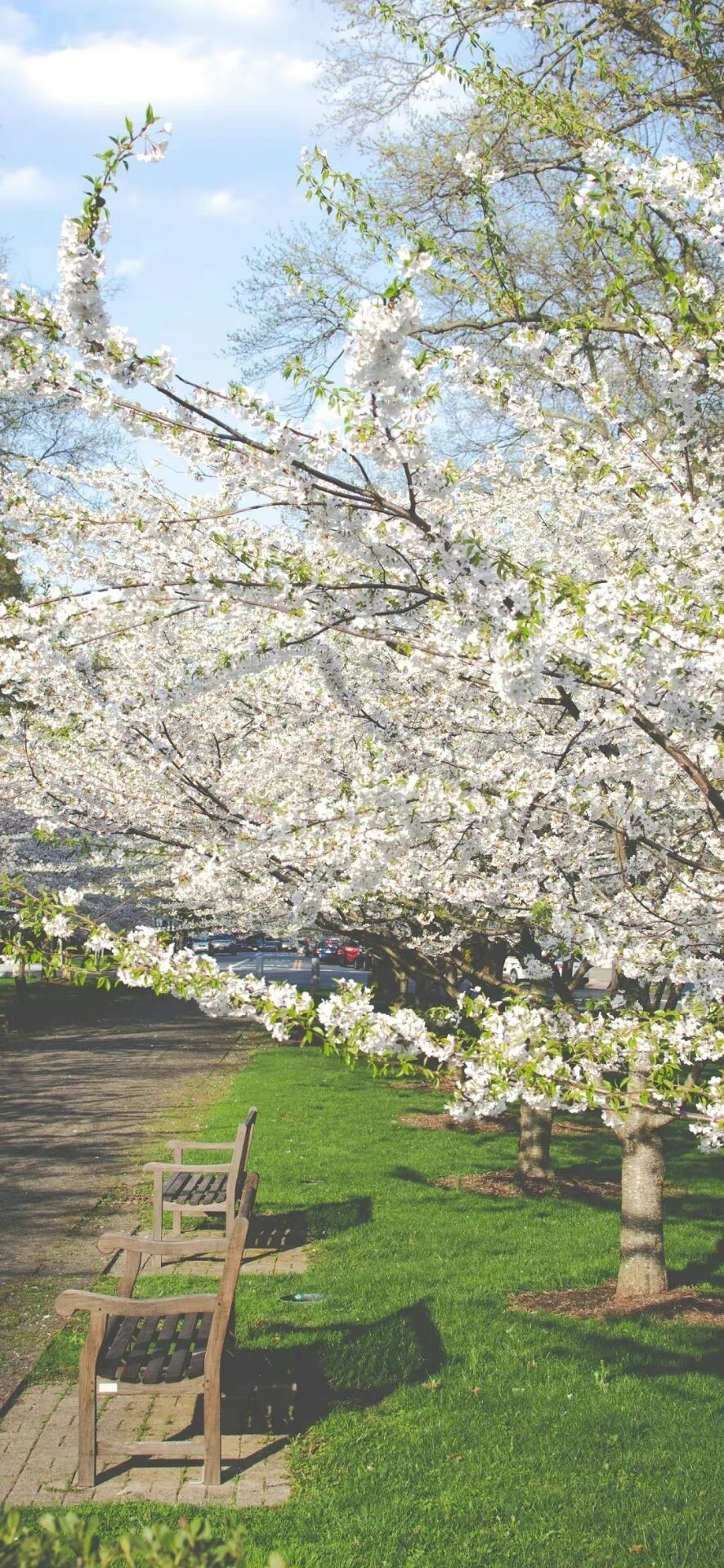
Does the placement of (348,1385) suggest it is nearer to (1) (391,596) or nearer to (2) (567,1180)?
(1) (391,596)

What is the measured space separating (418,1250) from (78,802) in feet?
13.6

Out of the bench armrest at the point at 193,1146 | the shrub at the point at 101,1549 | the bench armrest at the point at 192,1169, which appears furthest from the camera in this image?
the bench armrest at the point at 193,1146

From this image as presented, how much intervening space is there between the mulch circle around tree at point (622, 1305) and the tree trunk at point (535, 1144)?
297 centimetres

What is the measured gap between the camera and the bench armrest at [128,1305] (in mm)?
4711

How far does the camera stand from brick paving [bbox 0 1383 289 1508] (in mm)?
4477

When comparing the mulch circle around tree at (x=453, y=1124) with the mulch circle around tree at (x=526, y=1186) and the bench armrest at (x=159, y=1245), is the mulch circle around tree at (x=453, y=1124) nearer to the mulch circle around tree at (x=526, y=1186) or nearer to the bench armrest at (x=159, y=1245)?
the mulch circle around tree at (x=526, y=1186)

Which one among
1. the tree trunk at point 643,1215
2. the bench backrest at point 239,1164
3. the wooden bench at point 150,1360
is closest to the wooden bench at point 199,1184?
the bench backrest at point 239,1164

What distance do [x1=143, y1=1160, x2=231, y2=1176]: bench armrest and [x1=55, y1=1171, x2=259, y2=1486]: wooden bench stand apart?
2.15 meters

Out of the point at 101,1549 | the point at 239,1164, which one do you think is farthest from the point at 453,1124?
the point at 101,1549

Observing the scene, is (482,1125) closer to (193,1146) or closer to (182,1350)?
(193,1146)

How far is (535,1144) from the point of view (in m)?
10.1

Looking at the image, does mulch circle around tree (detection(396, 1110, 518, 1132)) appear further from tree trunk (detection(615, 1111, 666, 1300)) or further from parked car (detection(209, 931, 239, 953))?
tree trunk (detection(615, 1111, 666, 1300))

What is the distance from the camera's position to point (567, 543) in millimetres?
8062

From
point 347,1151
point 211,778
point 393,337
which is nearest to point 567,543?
point 211,778
